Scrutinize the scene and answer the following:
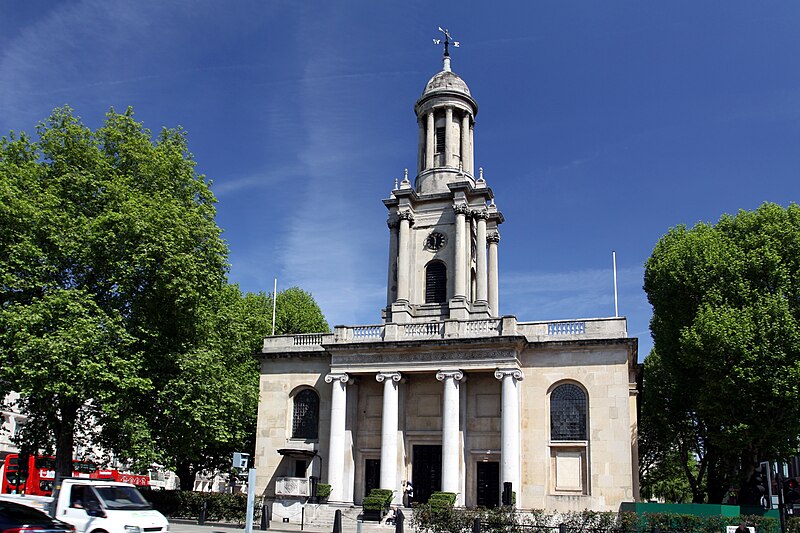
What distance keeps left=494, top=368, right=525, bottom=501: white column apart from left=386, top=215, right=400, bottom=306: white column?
10.1m

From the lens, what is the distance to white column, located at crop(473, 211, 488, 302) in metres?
41.4

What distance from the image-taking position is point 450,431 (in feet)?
112

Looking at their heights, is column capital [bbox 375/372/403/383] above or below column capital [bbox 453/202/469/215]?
below

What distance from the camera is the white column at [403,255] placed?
40812 mm

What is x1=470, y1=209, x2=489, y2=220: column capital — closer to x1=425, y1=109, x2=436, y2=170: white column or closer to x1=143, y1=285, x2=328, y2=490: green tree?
x1=425, y1=109, x2=436, y2=170: white column

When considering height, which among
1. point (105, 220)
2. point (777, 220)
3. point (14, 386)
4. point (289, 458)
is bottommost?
point (289, 458)

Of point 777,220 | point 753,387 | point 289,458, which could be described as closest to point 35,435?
point 289,458

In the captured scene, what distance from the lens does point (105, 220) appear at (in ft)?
91.4

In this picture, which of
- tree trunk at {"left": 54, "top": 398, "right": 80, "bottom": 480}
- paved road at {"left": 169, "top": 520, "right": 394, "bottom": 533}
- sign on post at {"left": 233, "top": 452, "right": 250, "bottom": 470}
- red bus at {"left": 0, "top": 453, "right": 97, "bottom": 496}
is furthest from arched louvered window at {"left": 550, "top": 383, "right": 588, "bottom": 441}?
red bus at {"left": 0, "top": 453, "right": 97, "bottom": 496}

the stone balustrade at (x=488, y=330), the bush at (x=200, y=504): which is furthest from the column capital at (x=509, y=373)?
the bush at (x=200, y=504)

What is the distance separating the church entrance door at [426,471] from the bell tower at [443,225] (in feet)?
23.2

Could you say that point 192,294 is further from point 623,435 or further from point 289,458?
point 623,435

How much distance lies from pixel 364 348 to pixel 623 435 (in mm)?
13246

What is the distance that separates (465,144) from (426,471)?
1995cm
